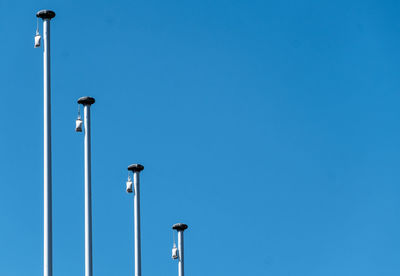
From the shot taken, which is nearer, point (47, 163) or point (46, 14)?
point (47, 163)

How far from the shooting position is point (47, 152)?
99.1 feet

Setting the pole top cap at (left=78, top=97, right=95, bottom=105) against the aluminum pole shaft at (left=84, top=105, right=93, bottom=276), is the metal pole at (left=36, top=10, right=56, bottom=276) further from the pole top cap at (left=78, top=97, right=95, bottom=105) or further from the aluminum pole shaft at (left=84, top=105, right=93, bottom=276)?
the aluminum pole shaft at (left=84, top=105, right=93, bottom=276)

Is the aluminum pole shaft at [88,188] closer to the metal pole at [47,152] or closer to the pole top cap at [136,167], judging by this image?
the metal pole at [47,152]

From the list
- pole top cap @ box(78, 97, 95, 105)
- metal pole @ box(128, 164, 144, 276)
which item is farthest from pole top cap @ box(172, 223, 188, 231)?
pole top cap @ box(78, 97, 95, 105)

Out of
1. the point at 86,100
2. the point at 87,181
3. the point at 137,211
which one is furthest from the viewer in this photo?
the point at 137,211

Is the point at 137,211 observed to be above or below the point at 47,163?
above

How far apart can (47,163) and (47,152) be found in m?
0.32

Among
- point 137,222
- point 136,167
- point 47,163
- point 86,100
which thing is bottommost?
point 47,163

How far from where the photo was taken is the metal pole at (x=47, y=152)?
1125 inches

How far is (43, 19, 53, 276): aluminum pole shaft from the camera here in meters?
28.5

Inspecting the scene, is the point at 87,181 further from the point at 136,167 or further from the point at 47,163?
the point at 47,163

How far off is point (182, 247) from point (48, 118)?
1352 cm

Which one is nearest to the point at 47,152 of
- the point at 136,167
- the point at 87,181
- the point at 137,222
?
the point at 87,181

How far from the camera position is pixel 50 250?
28672mm
